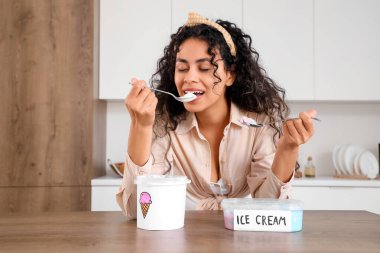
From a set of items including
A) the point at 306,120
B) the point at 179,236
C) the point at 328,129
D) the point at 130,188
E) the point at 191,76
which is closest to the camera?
the point at 179,236

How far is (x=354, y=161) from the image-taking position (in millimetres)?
3018

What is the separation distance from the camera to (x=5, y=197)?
2852 millimetres

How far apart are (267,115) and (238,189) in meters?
0.30

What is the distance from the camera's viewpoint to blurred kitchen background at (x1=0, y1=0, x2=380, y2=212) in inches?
112

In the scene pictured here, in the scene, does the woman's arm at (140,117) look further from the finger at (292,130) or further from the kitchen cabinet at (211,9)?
the kitchen cabinet at (211,9)

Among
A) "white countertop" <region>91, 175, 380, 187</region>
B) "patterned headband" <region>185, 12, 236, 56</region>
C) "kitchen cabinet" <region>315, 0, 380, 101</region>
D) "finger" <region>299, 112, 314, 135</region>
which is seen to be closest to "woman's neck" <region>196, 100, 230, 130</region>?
"patterned headband" <region>185, 12, 236, 56</region>

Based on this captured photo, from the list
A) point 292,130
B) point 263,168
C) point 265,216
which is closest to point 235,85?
point 263,168

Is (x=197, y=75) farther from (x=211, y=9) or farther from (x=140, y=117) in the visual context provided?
(x=211, y=9)

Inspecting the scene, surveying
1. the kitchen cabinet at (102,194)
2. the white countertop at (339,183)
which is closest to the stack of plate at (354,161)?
the white countertop at (339,183)

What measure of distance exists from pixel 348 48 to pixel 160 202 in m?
2.46

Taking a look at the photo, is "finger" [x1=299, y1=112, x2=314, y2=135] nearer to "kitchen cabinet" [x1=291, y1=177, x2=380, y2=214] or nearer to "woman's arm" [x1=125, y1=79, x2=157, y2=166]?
"woman's arm" [x1=125, y1=79, x2=157, y2=166]

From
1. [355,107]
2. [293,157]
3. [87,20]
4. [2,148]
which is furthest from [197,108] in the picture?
[355,107]

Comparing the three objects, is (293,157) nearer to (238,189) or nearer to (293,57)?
(238,189)

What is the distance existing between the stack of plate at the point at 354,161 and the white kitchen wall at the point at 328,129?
0.53ft
